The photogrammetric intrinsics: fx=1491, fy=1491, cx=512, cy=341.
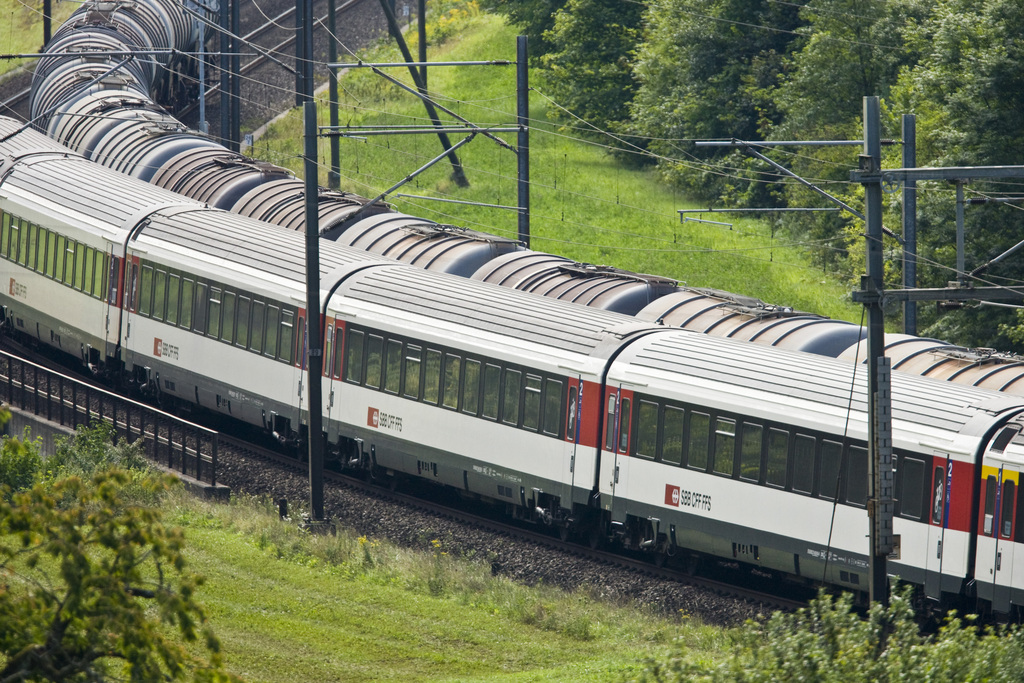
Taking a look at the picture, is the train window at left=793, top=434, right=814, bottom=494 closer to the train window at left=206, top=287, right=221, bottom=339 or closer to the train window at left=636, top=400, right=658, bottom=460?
the train window at left=636, top=400, right=658, bottom=460

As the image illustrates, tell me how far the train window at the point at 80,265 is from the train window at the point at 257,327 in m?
5.43

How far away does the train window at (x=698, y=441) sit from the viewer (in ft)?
63.2

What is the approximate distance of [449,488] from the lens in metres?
24.8

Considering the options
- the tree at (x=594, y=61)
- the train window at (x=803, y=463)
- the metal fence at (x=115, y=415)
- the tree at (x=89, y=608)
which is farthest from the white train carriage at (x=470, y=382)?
the tree at (x=594, y=61)

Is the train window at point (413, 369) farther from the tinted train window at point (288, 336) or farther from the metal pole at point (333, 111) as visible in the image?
the metal pole at point (333, 111)

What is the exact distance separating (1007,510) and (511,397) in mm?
7435

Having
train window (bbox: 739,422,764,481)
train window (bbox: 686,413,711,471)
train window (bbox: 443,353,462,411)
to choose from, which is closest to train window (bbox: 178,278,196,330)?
train window (bbox: 443,353,462,411)

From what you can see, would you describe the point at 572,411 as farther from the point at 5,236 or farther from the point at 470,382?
the point at 5,236

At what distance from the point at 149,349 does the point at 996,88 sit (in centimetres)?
1894

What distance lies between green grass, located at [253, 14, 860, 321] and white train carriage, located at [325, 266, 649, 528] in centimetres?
1858

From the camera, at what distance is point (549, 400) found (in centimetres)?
2091

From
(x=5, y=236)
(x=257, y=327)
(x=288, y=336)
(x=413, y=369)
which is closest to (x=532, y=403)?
(x=413, y=369)

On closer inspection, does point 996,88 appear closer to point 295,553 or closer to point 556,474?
point 556,474

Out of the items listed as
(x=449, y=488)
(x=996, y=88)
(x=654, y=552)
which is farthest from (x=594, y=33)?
(x=654, y=552)
